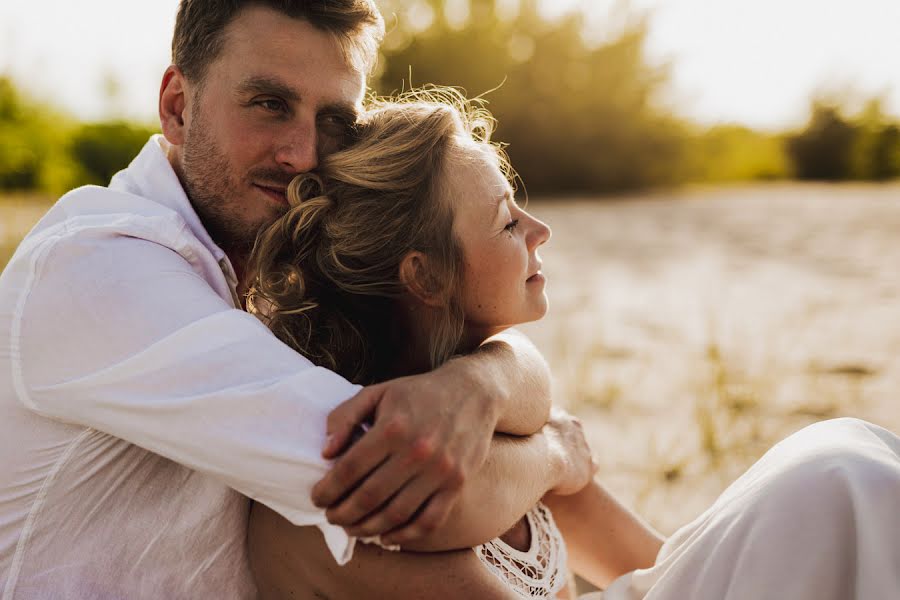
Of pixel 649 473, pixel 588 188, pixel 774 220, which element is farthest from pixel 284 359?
pixel 588 188

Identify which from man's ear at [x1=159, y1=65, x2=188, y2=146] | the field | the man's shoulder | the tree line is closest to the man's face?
man's ear at [x1=159, y1=65, x2=188, y2=146]

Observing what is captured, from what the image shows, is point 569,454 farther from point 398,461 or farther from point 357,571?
point 398,461

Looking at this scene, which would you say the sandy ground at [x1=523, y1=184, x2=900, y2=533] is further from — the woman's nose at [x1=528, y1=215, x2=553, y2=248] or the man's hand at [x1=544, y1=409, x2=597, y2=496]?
the woman's nose at [x1=528, y1=215, x2=553, y2=248]

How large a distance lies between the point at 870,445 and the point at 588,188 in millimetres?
13440

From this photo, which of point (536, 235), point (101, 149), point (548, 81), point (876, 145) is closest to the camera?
point (536, 235)

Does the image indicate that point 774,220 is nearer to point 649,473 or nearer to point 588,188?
point 588,188

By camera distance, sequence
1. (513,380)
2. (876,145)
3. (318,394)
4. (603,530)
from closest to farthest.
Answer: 1. (318,394)
2. (513,380)
3. (603,530)
4. (876,145)

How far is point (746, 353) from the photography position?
549cm

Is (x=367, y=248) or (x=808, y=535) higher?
(x=367, y=248)

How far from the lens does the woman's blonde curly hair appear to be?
6.74ft

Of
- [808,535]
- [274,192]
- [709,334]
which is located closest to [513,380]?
[808,535]

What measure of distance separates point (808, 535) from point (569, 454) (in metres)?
0.80

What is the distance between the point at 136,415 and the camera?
1.58 meters

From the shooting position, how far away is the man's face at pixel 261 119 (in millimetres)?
2305
